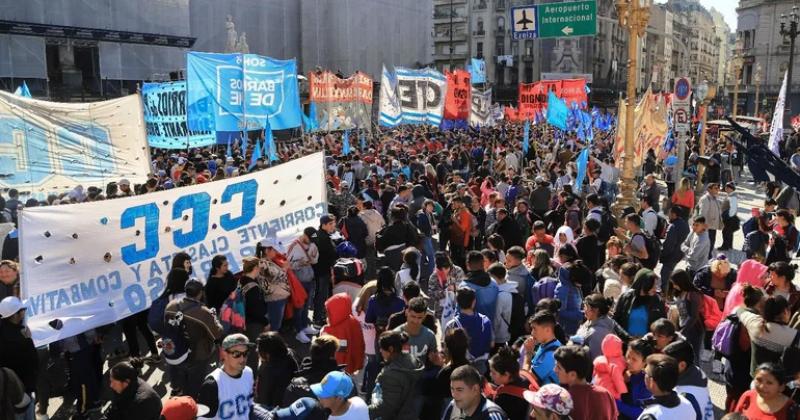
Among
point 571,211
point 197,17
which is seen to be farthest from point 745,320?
point 197,17

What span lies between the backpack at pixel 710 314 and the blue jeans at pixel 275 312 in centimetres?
379

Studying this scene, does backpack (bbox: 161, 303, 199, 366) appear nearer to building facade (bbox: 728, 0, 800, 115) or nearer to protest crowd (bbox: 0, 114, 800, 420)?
protest crowd (bbox: 0, 114, 800, 420)

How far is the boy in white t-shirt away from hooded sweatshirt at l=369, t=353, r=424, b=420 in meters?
0.29

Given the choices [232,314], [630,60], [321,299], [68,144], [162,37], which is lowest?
[321,299]

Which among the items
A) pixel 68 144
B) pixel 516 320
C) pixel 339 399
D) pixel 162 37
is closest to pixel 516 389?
pixel 339 399

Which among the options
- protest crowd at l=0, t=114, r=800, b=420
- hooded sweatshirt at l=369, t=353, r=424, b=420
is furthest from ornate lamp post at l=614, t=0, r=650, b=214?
hooded sweatshirt at l=369, t=353, r=424, b=420

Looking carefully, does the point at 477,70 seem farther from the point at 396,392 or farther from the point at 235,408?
the point at 235,408

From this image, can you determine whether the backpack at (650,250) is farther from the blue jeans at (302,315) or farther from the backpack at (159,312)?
the backpack at (159,312)

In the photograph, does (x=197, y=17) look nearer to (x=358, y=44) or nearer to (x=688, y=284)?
(x=358, y=44)

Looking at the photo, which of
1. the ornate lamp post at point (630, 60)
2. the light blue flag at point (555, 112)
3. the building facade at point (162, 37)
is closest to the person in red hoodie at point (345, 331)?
the ornate lamp post at point (630, 60)

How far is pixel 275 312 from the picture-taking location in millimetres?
6699

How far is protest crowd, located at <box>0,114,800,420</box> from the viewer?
3.76m

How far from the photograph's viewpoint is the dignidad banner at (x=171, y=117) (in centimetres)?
1245

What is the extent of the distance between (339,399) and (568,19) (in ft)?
47.8
